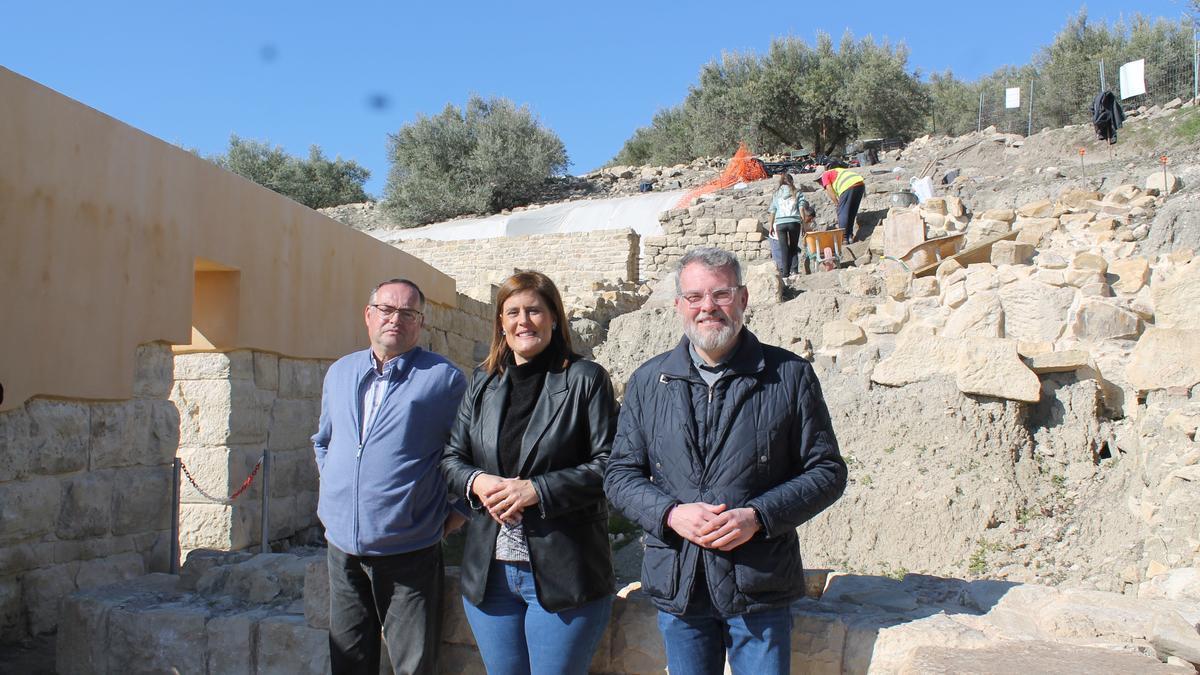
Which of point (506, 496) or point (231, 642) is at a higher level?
point (506, 496)

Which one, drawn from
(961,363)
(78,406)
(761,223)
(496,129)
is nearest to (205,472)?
(78,406)

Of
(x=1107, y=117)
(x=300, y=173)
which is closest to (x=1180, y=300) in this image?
(x=1107, y=117)

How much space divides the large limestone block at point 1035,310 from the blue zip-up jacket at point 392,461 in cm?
554

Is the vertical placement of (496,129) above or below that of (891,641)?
above

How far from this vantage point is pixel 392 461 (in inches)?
114

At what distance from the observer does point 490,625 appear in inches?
102

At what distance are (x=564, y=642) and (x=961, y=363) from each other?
4224 mm

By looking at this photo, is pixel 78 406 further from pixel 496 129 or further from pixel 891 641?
pixel 496 129

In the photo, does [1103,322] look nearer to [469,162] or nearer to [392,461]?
[392,461]

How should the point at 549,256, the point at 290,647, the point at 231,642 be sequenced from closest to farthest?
the point at 290,647
the point at 231,642
the point at 549,256

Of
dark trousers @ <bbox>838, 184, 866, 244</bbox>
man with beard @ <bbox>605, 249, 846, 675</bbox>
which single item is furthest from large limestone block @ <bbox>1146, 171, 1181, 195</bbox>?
man with beard @ <bbox>605, 249, 846, 675</bbox>

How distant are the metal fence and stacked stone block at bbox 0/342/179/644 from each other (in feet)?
84.1

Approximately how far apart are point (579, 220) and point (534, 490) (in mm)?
17446

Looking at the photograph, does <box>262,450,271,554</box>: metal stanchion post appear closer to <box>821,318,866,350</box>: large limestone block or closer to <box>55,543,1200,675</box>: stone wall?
<box>55,543,1200,675</box>: stone wall
